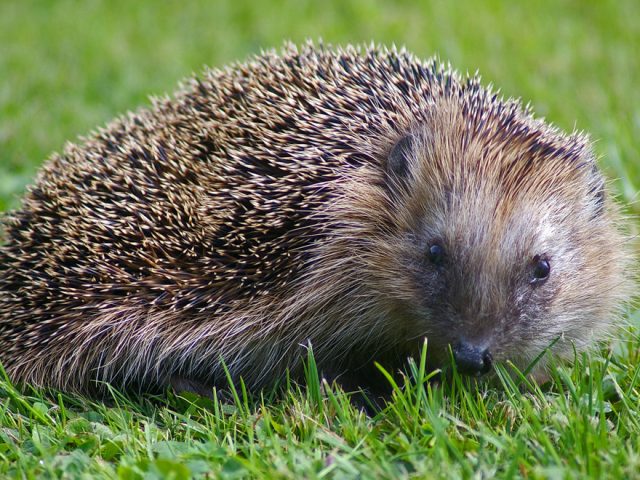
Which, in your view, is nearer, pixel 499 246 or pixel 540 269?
pixel 499 246

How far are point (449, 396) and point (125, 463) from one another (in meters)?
1.51

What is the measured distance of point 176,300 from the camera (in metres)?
4.57

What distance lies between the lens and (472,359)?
3949mm

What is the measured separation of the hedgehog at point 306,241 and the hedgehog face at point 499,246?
0.01m

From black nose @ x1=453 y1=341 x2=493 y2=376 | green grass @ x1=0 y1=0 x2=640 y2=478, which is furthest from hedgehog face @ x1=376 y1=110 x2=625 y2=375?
green grass @ x1=0 y1=0 x2=640 y2=478

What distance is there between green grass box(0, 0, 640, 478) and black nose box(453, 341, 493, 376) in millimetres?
117

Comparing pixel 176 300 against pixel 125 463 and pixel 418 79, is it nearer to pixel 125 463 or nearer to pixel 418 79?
pixel 125 463

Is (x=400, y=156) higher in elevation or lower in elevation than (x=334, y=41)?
lower

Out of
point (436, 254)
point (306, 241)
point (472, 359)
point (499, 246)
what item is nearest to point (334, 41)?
point (306, 241)

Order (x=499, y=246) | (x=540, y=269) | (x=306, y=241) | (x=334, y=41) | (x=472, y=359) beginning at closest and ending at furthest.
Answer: (x=472, y=359) < (x=499, y=246) < (x=540, y=269) < (x=306, y=241) < (x=334, y=41)

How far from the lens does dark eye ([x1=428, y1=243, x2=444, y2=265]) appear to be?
4266mm

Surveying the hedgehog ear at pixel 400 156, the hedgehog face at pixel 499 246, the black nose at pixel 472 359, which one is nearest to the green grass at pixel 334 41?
the black nose at pixel 472 359

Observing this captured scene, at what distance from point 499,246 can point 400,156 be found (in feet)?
2.42

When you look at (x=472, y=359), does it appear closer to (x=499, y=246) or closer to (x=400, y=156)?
(x=499, y=246)
